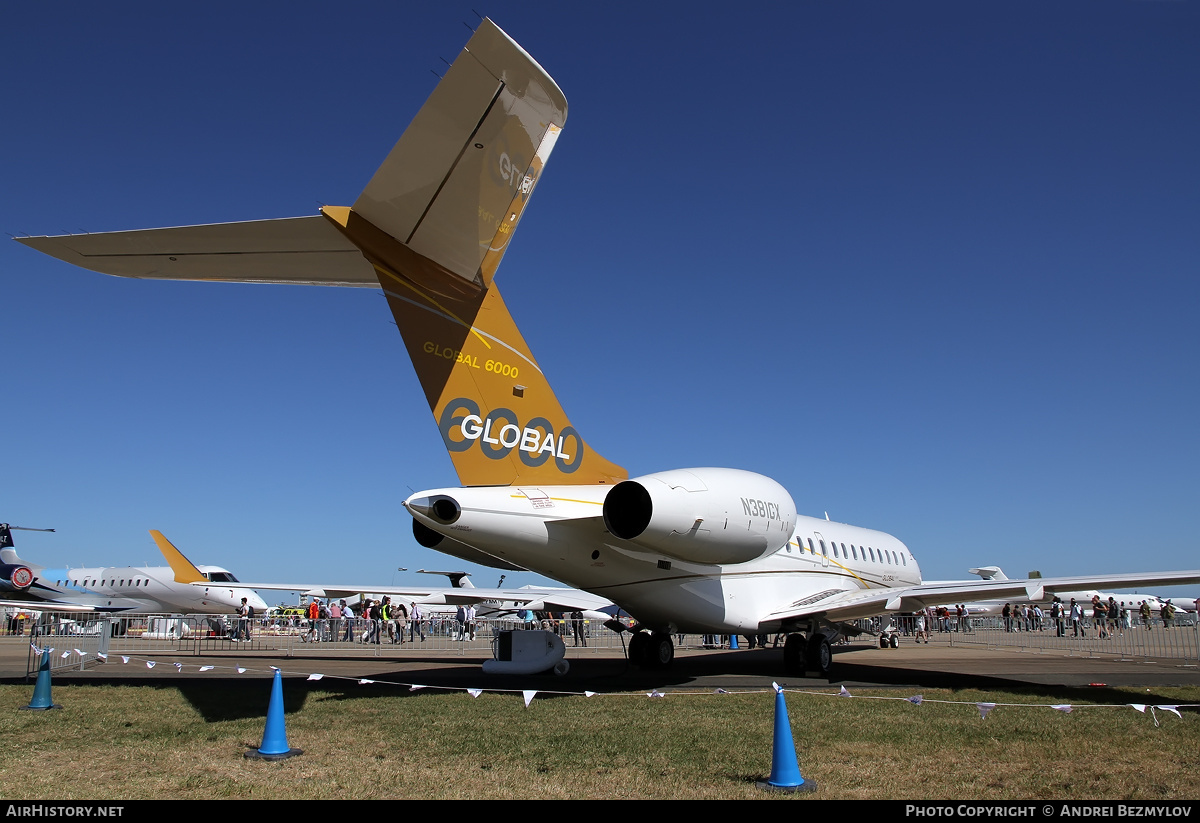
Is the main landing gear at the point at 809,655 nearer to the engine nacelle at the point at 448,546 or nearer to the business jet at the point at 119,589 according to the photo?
the engine nacelle at the point at 448,546

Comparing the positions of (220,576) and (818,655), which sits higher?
(220,576)

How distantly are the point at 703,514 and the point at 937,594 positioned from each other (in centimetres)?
513

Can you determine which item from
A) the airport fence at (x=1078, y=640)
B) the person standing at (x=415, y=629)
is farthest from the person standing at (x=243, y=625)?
the airport fence at (x=1078, y=640)

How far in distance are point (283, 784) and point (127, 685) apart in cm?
775

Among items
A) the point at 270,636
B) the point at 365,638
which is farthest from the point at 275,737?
the point at 270,636

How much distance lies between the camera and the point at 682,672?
1448 centimetres

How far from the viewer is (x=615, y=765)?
19.4 ft

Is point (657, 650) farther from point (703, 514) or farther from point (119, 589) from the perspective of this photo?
point (119, 589)

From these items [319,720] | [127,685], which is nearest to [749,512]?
[319,720]

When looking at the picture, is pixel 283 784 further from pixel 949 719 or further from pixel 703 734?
pixel 949 719

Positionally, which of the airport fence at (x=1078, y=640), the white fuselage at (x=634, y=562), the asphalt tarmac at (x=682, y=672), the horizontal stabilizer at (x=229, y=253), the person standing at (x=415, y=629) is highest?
the horizontal stabilizer at (x=229, y=253)

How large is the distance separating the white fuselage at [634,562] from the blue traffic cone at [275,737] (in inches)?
112

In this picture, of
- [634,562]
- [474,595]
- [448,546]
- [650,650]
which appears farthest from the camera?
[474,595]

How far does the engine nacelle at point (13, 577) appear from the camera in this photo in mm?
29156
